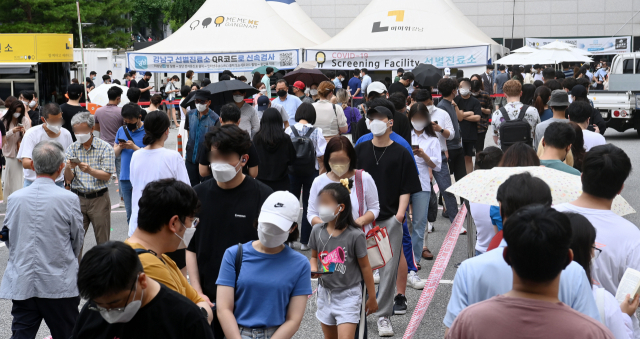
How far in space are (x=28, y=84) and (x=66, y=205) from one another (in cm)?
1591

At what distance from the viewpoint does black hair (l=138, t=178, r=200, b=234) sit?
3.04 metres

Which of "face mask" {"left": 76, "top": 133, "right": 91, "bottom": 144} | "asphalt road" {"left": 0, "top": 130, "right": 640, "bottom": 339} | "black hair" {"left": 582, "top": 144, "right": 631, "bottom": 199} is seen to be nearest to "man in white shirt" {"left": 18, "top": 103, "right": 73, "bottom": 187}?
"face mask" {"left": 76, "top": 133, "right": 91, "bottom": 144}

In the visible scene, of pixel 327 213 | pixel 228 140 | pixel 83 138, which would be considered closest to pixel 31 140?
pixel 83 138

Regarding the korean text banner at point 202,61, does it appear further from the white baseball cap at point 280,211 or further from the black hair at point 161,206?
the black hair at point 161,206

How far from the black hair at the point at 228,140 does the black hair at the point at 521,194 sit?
5.74 ft

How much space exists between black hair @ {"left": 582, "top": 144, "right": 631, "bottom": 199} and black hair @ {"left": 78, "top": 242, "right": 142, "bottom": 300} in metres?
2.36

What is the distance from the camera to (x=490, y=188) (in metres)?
3.77

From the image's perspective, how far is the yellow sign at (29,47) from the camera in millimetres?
18603

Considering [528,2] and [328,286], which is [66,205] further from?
[528,2]

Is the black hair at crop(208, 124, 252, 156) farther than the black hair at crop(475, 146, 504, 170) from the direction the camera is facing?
No

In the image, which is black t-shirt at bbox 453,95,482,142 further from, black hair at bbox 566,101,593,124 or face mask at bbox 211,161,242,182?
face mask at bbox 211,161,242,182

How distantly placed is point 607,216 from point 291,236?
1641 millimetres

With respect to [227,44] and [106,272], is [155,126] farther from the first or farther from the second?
[227,44]

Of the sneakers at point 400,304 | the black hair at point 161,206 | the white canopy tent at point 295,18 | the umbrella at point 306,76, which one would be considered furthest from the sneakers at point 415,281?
the white canopy tent at point 295,18
